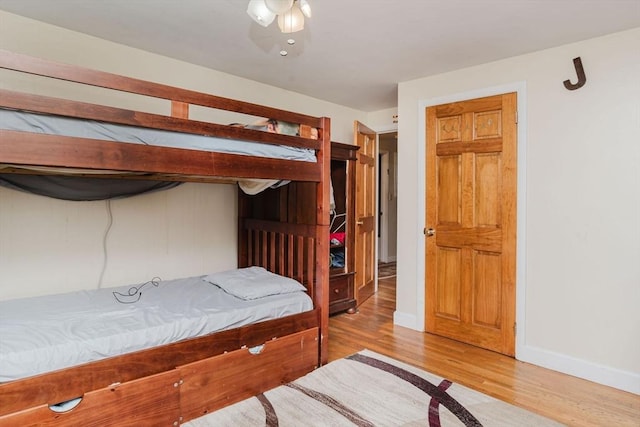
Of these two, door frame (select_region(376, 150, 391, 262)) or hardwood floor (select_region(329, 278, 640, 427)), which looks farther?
door frame (select_region(376, 150, 391, 262))

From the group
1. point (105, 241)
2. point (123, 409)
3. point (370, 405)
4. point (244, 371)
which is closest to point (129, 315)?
point (123, 409)

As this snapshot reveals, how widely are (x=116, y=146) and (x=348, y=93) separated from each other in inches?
108

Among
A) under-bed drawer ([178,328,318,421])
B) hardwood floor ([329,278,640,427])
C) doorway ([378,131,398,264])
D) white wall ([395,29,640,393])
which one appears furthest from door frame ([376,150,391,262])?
under-bed drawer ([178,328,318,421])

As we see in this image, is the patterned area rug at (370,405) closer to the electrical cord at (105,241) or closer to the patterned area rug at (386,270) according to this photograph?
the electrical cord at (105,241)

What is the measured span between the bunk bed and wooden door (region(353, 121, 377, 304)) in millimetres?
1391

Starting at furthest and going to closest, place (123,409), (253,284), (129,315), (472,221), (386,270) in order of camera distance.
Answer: (386,270) → (472,221) → (253,284) → (129,315) → (123,409)

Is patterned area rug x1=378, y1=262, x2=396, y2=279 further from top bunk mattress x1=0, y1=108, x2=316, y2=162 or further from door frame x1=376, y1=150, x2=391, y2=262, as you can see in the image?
top bunk mattress x1=0, y1=108, x2=316, y2=162

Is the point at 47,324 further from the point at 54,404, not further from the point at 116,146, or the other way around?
the point at 116,146

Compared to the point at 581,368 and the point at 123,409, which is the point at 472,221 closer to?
the point at 581,368

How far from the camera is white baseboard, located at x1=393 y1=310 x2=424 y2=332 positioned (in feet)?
11.1

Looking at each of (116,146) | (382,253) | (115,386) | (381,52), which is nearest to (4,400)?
(115,386)

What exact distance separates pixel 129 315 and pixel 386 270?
4.60 m

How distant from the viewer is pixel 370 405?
2084 mm

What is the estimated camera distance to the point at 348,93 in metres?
3.86
